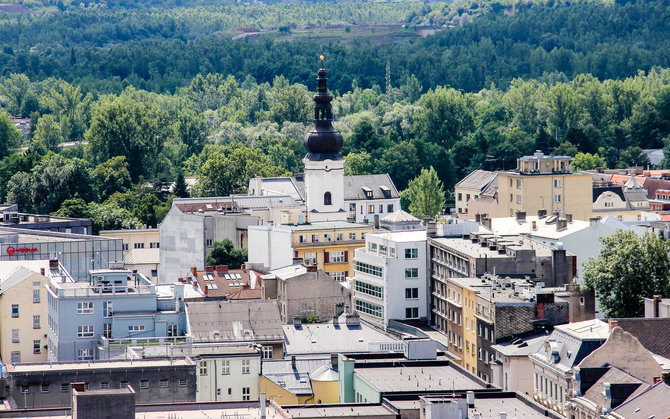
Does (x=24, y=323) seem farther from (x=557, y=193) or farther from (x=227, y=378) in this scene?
(x=557, y=193)

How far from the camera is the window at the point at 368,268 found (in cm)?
8525

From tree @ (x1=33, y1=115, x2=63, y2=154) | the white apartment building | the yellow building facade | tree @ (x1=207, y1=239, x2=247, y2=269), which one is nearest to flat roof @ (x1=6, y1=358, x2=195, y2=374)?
the white apartment building

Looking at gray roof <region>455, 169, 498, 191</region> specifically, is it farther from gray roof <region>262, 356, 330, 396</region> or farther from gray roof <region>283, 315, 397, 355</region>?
gray roof <region>262, 356, 330, 396</region>

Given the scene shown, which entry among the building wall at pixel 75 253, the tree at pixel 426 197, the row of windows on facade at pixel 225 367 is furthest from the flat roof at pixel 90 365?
the tree at pixel 426 197

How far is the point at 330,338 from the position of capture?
236 ft

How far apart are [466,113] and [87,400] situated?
155 m

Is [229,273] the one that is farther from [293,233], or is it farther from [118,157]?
[118,157]

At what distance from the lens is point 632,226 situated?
95625 millimetres

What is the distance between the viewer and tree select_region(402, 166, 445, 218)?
5753 inches

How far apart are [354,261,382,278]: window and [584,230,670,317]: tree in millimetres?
11303

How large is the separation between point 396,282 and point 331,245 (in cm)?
1513

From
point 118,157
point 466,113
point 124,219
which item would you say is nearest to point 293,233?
point 124,219

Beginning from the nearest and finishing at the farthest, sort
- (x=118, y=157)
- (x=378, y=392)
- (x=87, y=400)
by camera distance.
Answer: (x=87, y=400)
(x=378, y=392)
(x=118, y=157)

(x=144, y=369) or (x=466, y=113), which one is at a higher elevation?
(x=466, y=113)
